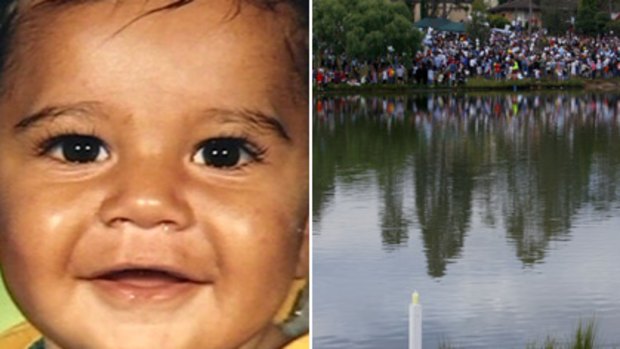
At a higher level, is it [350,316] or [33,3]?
[33,3]

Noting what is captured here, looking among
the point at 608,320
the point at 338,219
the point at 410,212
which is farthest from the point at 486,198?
the point at 608,320

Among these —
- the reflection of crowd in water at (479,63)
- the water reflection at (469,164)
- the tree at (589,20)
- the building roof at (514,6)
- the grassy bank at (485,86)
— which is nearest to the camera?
the water reflection at (469,164)

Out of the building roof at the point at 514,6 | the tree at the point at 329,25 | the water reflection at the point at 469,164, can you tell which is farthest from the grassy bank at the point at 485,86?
the building roof at the point at 514,6

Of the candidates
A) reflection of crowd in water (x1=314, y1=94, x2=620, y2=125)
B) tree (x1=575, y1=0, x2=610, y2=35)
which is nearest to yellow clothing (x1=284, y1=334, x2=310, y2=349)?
reflection of crowd in water (x1=314, y1=94, x2=620, y2=125)

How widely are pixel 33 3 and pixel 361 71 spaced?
1973cm

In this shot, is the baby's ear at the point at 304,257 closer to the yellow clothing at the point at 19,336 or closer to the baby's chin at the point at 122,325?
the baby's chin at the point at 122,325

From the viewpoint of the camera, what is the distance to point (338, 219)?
27.7 feet

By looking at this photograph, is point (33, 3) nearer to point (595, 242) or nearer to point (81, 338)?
point (81, 338)

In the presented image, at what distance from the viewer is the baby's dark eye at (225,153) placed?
197cm

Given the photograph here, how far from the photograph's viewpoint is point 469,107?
19000 mm

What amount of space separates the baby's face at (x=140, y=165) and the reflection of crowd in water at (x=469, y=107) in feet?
46.0

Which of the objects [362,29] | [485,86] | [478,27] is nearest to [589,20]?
[478,27]

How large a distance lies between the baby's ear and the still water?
3.25 metres

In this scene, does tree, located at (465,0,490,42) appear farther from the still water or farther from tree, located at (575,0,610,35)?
the still water
